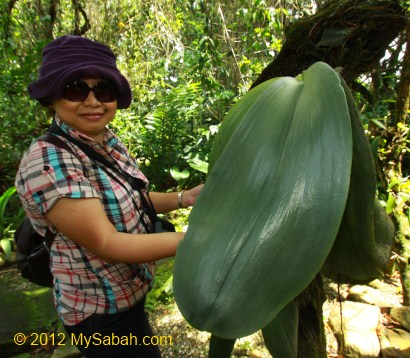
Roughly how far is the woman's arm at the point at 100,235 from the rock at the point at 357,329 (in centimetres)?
101

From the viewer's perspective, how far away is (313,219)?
23 centimetres

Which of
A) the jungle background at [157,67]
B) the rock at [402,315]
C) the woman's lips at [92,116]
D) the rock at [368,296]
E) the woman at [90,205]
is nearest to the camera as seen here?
the woman at [90,205]

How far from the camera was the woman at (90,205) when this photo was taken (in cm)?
60

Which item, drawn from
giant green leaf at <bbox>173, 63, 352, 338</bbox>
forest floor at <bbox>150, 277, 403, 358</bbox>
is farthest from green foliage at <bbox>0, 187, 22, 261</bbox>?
giant green leaf at <bbox>173, 63, 352, 338</bbox>

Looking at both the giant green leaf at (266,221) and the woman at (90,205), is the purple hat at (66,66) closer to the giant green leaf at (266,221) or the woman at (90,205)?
the woman at (90,205)

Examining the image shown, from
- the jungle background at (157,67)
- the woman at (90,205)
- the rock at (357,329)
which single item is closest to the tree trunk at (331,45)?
the woman at (90,205)

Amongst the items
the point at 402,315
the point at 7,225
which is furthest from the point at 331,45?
the point at 7,225

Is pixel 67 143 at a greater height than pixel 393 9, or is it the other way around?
pixel 393 9

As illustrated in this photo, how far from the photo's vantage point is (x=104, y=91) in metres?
0.73

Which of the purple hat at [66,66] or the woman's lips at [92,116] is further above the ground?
the purple hat at [66,66]

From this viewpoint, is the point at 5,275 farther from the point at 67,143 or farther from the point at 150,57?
the point at 150,57

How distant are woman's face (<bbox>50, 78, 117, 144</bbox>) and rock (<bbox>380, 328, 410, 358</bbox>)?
1.42 meters

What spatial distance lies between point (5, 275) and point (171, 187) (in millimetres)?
1565

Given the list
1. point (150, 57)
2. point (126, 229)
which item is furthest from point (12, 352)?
point (150, 57)
